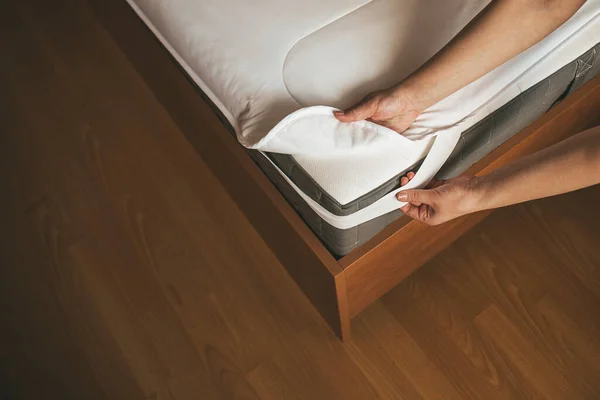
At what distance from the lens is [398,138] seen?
808 millimetres

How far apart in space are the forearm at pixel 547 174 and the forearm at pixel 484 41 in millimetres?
156

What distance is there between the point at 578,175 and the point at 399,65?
319mm

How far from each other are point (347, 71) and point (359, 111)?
0.12 m

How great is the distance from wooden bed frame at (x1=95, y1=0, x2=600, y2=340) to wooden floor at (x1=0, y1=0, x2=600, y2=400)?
10 centimetres

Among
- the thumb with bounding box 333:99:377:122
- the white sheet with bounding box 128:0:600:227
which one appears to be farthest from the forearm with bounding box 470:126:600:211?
the thumb with bounding box 333:99:377:122

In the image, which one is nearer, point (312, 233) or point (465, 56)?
point (465, 56)

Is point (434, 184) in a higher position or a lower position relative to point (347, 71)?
lower

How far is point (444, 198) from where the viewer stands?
0.85m

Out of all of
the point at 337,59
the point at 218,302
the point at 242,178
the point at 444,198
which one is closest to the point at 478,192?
the point at 444,198

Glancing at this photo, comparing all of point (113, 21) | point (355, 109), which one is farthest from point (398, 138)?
point (113, 21)

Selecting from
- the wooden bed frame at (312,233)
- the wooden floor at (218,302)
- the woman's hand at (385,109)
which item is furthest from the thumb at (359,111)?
the wooden floor at (218,302)

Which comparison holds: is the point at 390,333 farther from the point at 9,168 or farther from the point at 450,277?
the point at 9,168

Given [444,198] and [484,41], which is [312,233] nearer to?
[444,198]

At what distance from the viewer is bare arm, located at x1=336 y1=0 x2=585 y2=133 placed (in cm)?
81
